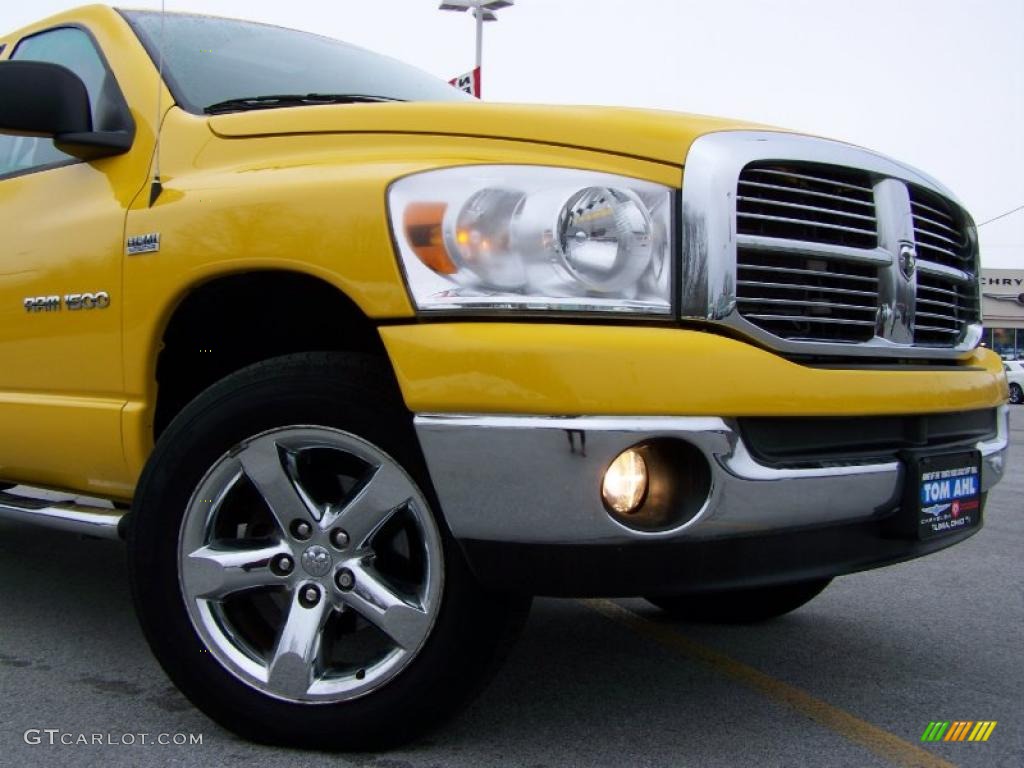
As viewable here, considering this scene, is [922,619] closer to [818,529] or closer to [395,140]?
[818,529]

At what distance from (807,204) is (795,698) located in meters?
1.33

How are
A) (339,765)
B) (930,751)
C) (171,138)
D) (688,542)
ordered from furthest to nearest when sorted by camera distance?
(171,138) → (930,751) → (339,765) → (688,542)

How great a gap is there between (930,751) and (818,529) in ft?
2.22

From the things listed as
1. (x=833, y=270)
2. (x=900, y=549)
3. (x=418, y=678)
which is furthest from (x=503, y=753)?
(x=833, y=270)

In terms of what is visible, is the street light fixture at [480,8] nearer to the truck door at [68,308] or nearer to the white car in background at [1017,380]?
the truck door at [68,308]

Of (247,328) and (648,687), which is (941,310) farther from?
(247,328)

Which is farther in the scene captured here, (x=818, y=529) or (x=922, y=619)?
(x=922, y=619)

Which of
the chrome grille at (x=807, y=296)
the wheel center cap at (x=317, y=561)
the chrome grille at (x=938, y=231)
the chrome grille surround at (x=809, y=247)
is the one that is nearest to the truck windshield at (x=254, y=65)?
the wheel center cap at (x=317, y=561)

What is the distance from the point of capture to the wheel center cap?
2393 millimetres

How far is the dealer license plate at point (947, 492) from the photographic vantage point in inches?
96.6

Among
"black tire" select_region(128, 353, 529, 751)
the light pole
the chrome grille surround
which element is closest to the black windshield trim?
"black tire" select_region(128, 353, 529, 751)

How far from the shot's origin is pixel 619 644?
344 centimetres

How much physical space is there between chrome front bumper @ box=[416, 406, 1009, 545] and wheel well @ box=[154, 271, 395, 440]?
472 millimetres

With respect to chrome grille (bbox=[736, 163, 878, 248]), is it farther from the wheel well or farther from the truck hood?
the wheel well
